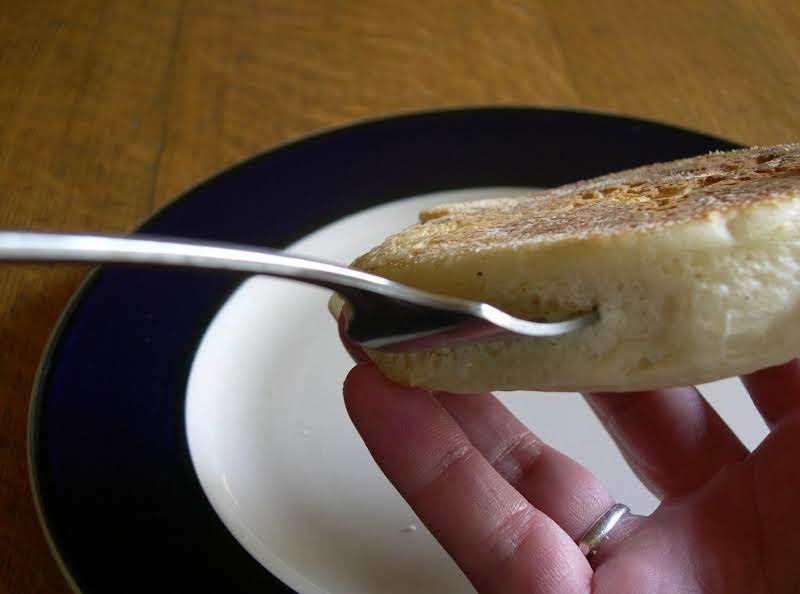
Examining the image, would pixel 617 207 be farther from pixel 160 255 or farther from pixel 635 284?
A: pixel 160 255

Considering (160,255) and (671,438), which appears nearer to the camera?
(160,255)

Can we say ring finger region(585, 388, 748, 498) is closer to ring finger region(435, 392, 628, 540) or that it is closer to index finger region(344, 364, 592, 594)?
ring finger region(435, 392, 628, 540)

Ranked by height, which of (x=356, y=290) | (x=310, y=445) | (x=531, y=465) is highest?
(x=356, y=290)

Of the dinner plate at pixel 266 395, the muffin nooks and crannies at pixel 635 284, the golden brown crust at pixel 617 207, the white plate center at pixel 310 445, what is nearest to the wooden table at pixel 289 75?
the dinner plate at pixel 266 395

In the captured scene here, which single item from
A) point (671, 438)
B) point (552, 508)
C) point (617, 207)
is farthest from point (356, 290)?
point (671, 438)

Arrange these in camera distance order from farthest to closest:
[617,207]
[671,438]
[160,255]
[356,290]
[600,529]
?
1. [671,438]
2. [600,529]
3. [617,207]
4. [356,290]
5. [160,255]

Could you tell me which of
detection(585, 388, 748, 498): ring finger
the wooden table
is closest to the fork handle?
detection(585, 388, 748, 498): ring finger

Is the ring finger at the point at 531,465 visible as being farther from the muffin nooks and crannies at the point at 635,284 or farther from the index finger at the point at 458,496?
the muffin nooks and crannies at the point at 635,284
